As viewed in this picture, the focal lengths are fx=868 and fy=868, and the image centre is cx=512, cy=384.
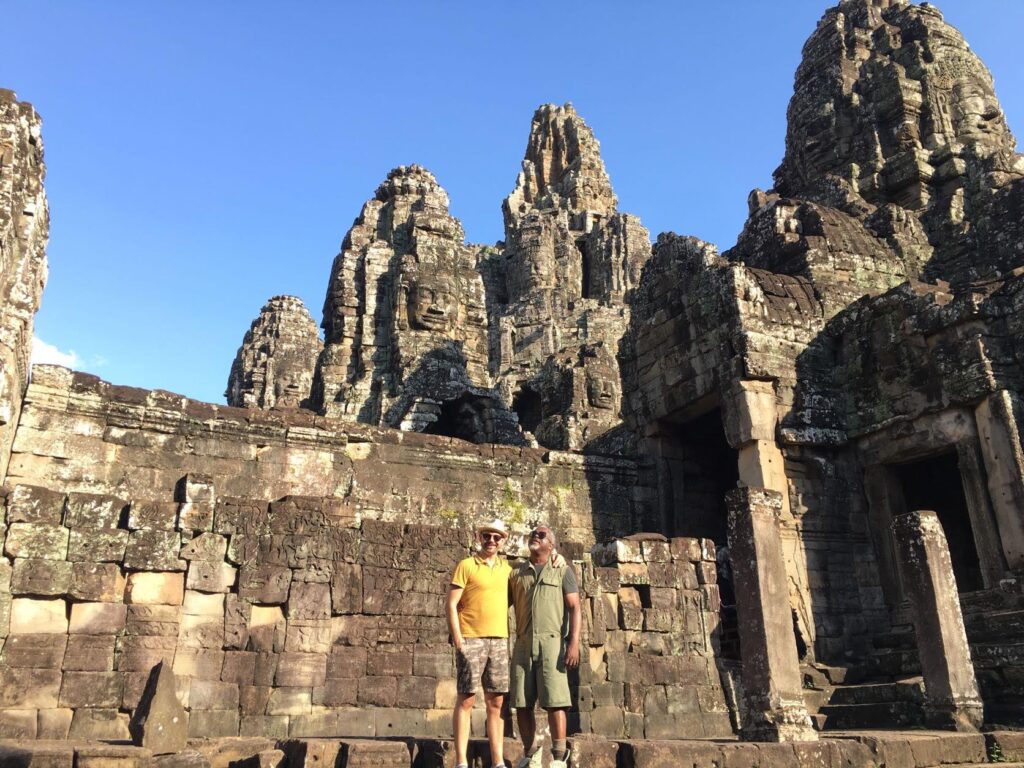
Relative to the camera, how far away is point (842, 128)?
18.4 metres

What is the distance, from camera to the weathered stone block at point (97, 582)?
22.0 ft

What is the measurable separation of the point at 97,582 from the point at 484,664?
3458 millimetres

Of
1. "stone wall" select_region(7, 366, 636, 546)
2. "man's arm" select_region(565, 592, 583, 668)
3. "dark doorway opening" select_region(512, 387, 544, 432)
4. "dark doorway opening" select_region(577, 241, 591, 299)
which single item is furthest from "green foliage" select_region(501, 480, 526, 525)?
"dark doorway opening" select_region(577, 241, 591, 299)

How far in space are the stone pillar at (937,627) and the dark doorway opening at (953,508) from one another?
546 centimetres

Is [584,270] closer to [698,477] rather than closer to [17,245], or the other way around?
[698,477]

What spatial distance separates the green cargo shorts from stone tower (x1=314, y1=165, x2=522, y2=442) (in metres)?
9.30

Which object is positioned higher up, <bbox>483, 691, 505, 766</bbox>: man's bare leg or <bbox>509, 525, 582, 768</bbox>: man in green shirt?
<bbox>509, 525, 582, 768</bbox>: man in green shirt

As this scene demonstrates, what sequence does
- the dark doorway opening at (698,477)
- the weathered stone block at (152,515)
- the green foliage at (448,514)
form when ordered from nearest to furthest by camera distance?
the weathered stone block at (152,515)
the green foliage at (448,514)
the dark doorway opening at (698,477)

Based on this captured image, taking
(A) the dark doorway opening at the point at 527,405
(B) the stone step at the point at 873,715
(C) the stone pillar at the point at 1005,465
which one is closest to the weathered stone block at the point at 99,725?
(B) the stone step at the point at 873,715

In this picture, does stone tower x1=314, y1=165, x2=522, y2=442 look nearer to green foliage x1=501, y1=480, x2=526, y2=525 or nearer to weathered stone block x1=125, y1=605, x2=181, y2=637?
green foliage x1=501, y1=480, x2=526, y2=525

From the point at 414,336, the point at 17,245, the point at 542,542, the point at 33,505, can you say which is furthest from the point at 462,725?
the point at 414,336

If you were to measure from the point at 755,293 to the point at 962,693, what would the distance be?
6046 mm

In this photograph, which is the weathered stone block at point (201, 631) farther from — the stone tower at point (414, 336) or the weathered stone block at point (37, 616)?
the stone tower at point (414, 336)

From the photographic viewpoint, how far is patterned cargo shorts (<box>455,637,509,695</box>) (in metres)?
5.16
